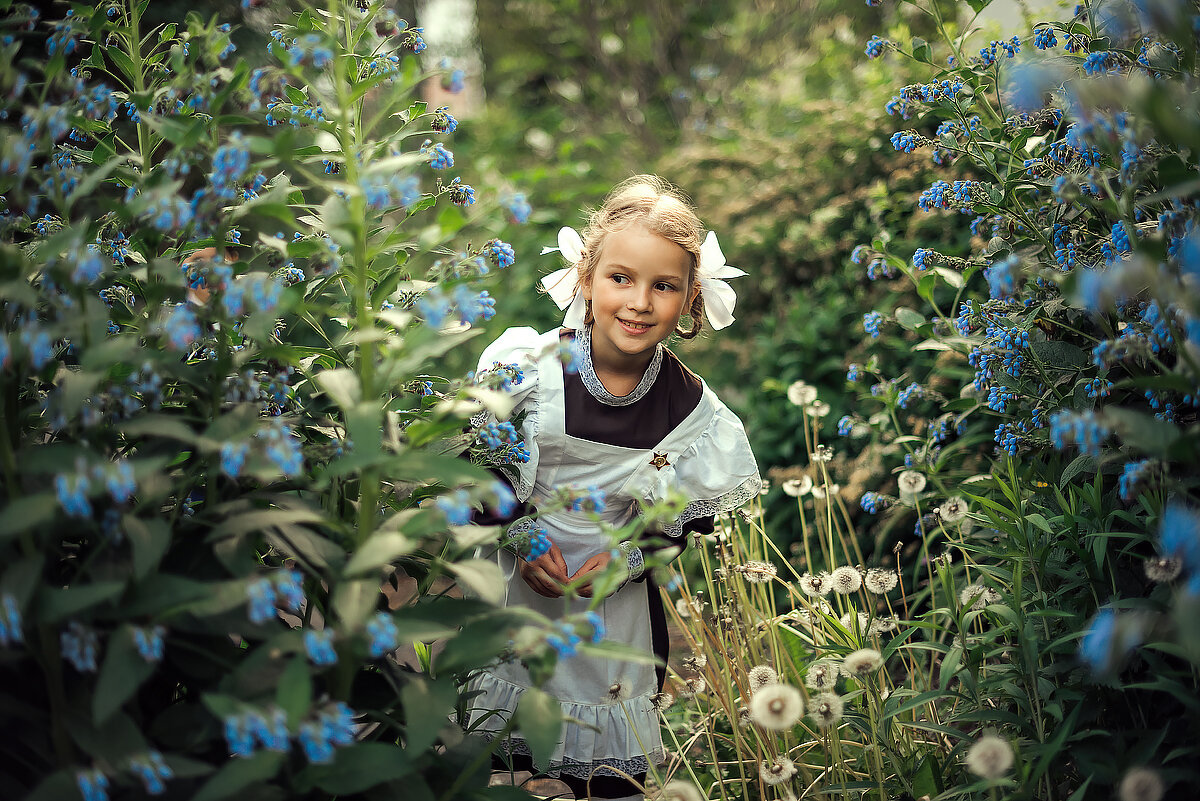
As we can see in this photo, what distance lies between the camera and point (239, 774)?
43.6 inches

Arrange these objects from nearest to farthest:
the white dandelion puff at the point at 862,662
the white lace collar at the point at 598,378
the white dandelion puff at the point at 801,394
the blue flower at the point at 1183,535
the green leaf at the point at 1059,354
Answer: the blue flower at the point at 1183,535 → the white dandelion puff at the point at 862,662 → the green leaf at the point at 1059,354 → the white lace collar at the point at 598,378 → the white dandelion puff at the point at 801,394

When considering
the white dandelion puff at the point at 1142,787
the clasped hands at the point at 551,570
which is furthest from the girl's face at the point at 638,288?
the white dandelion puff at the point at 1142,787

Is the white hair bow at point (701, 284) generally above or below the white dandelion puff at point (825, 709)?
above

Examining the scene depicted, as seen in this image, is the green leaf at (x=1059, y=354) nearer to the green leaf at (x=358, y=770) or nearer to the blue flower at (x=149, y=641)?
the green leaf at (x=358, y=770)

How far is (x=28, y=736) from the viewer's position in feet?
4.01

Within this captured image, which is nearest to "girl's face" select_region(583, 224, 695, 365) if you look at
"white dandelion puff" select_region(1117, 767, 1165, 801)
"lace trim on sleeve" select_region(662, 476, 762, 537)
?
"lace trim on sleeve" select_region(662, 476, 762, 537)

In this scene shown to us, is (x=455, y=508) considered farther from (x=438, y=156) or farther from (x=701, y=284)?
(x=701, y=284)

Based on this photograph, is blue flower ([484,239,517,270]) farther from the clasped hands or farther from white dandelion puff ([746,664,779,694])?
white dandelion puff ([746,664,779,694])

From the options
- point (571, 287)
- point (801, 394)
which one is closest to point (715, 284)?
point (571, 287)

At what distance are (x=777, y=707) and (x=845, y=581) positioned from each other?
0.62 m

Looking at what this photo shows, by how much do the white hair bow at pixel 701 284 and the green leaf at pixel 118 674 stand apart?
1.40m

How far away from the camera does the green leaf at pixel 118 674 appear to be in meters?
1.09

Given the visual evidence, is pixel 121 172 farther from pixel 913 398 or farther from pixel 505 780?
pixel 913 398

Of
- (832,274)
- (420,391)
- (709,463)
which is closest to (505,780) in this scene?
(709,463)
